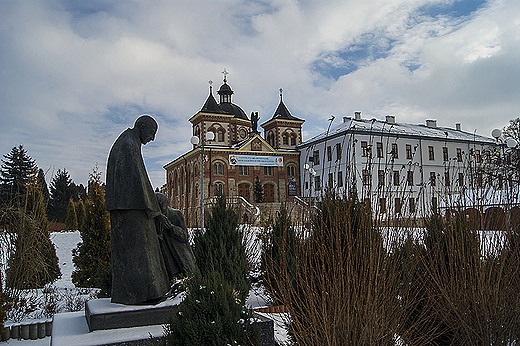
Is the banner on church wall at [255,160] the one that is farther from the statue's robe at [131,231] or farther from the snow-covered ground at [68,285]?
the statue's robe at [131,231]

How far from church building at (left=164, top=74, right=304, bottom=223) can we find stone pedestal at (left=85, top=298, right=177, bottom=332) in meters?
31.2

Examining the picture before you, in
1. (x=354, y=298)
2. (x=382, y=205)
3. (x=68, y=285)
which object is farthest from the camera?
(x=68, y=285)

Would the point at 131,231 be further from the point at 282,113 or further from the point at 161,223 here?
the point at 282,113

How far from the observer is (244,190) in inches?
1581

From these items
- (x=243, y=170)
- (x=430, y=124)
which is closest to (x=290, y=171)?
(x=243, y=170)

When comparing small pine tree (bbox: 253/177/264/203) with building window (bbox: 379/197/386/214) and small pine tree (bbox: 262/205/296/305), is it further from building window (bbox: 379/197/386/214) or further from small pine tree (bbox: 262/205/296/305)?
building window (bbox: 379/197/386/214)

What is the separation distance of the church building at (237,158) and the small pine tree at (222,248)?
1104 inches

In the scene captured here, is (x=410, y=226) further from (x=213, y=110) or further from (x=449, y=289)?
(x=213, y=110)

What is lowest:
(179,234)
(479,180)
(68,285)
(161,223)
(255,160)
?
(68,285)

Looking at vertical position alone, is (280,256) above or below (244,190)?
below

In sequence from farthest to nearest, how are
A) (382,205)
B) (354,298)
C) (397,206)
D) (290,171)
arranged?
(290,171)
(397,206)
(382,205)
(354,298)

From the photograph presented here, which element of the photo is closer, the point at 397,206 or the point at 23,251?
the point at 397,206

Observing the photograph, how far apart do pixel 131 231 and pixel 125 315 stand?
0.92m

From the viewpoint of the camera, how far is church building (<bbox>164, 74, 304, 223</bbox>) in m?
39.2
